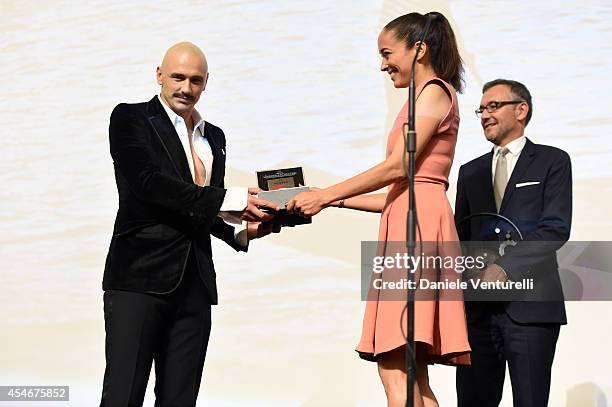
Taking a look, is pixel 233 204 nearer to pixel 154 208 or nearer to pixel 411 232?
pixel 154 208

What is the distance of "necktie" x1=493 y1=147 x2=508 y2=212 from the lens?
3105 millimetres

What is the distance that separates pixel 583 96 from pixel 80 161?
2261mm

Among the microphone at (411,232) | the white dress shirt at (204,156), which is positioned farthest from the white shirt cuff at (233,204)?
the microphone at (411,232)

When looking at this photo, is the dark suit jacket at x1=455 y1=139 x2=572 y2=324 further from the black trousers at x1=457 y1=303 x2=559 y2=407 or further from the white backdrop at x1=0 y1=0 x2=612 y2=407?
the white backdrop at x1=0 y1=0 x2=612 y2=407

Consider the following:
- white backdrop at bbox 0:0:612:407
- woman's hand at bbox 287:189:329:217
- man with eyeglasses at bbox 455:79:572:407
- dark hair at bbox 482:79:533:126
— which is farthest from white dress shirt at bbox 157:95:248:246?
white backdrop at bbox 0:0:612:407

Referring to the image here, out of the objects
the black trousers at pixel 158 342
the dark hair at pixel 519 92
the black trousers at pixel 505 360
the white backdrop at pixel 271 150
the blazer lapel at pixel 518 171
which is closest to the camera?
the black trousers at pixel 158 342

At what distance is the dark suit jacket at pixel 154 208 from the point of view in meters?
2.69

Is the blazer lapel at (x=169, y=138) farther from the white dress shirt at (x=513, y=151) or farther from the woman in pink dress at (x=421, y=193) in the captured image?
the white dress shirt at (x=513, y=151)

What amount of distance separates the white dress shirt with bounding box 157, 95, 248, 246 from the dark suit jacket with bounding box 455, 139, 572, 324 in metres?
0.73

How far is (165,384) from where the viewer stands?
2768 mm

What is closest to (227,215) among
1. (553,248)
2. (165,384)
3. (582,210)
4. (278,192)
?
(278,192)

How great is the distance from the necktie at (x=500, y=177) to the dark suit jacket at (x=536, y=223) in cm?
2

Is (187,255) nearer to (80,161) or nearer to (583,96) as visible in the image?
(80,161)

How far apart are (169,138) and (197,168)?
15cm
